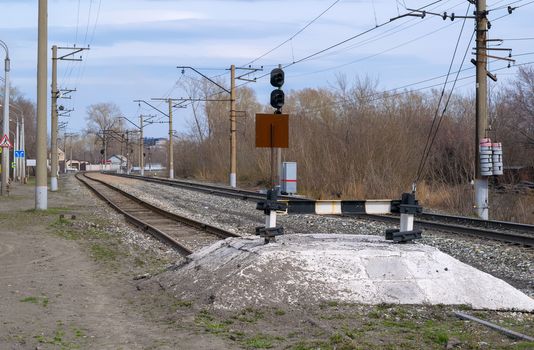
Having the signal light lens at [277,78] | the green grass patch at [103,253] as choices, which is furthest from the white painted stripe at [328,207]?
the green grass patch at [103,253]

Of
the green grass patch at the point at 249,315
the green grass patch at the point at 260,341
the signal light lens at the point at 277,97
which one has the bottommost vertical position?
the green grass patch at the point at 260,341

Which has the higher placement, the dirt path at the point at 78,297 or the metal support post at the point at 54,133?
the metal support post at the point at 54,133

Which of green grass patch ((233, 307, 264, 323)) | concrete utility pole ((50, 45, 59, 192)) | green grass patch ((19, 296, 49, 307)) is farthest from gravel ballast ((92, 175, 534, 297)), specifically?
concrete utility pole ((50, 45, 59, 192))

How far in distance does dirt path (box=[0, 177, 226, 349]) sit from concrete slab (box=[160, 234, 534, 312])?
3.51ft

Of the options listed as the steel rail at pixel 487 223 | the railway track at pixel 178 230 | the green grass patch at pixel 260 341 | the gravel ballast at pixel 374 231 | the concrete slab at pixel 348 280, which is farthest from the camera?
the steel rail at pixel 487 223

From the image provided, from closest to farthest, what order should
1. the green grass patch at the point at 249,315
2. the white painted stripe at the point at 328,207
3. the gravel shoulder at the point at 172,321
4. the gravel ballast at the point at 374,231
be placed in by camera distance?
the gravel shoulder at the point at 172,321 < the green grass patch at the point at 249,315 < the white painted stripe at the point at 328,207 < the gravel ballast at the point at 374,231

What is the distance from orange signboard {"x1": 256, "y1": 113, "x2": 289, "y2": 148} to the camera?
11250 mm

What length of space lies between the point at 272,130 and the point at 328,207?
5.12 ft

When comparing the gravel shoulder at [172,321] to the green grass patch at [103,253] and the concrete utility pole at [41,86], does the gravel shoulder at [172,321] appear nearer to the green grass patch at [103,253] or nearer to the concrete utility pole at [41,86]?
the green grass patch at [103,253]

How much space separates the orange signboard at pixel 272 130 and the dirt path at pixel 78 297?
122 inches

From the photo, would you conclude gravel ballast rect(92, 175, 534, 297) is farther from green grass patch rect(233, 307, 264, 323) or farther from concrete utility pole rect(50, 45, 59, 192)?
concrete utility pole rect(50, 45, 59, 192)

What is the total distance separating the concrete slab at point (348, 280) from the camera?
8.62 meters

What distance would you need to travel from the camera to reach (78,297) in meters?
9.91

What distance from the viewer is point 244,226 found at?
70.6 feet
